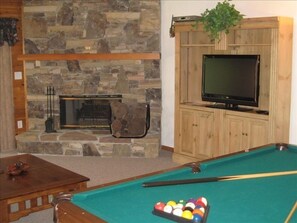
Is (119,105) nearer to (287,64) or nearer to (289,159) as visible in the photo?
(287,64)

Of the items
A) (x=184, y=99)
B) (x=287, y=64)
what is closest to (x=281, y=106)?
(x=287, y=64)

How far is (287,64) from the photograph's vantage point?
502cm

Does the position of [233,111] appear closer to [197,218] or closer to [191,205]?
[191,205]

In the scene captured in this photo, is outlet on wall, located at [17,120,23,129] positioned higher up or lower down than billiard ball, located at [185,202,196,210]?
lower down

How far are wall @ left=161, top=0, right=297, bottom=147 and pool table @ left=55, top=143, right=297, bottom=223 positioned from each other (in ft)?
8.61

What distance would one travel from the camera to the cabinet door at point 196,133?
19.0 feet

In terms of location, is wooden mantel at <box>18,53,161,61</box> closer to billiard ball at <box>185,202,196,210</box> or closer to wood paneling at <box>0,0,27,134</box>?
wood paneling at <box>0,0,27,134</box>

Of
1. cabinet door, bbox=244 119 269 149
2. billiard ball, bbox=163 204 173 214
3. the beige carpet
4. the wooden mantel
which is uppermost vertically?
the wooden mantel

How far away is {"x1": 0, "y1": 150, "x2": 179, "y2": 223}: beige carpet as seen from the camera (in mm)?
5590

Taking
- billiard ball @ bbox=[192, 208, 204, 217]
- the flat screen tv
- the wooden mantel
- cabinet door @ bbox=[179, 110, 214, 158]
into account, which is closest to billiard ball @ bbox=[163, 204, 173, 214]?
billiard ball @ bbox=[192, 208, 204, 217]

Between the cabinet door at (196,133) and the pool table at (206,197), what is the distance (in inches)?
104

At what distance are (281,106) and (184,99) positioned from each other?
1.70m

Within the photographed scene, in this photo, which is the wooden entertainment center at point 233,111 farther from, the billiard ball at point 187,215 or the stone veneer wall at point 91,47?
the billiard ball at point 187,215

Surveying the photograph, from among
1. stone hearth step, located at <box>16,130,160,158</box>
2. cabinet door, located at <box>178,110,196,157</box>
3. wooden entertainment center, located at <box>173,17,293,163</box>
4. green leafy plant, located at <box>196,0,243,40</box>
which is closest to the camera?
wooden entertainment center, located at <box>173,17,293,163</box>
